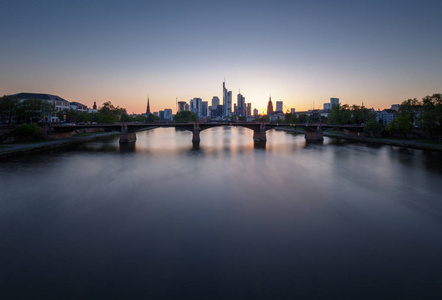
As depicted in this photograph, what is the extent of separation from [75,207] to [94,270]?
10.2m

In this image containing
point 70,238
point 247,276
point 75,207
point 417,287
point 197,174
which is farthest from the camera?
point 197,174

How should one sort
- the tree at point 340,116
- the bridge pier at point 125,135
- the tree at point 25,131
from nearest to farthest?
the tree at point 25,131 → the bridge pier at point 125,135 → the tree at point 340,116

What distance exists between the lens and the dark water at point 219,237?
929 centimetres

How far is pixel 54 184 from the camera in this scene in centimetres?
2525

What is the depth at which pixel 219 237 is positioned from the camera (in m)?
13.4

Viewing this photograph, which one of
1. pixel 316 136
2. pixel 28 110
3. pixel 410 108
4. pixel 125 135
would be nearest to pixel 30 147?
pixel 125 135

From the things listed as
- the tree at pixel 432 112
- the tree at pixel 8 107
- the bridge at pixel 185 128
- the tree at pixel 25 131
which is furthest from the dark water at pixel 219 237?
the tree at pixel 8 107

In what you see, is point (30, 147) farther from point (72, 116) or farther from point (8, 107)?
point (72, 116)

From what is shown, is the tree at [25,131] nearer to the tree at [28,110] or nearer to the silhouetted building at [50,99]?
the tree at [28,110]

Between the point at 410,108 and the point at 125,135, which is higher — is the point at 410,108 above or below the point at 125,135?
above

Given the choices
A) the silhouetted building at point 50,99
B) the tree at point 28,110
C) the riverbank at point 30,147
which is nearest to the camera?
the riverbank at point 30,147

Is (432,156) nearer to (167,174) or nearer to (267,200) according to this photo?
(267,200)

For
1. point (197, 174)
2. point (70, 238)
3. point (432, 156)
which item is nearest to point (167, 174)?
point (197, 174)

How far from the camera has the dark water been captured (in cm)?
929
